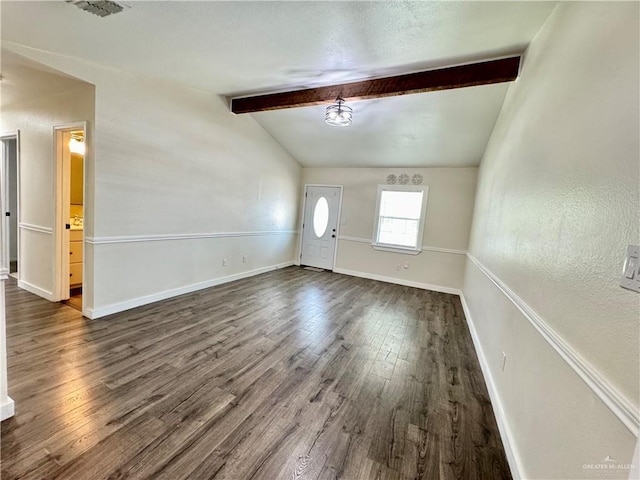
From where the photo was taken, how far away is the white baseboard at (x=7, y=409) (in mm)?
1646

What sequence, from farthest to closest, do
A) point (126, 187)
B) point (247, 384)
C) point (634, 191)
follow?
point (126, 187), point (247, 384), point (634, 191)

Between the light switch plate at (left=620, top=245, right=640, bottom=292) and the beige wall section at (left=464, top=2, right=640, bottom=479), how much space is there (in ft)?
0.08

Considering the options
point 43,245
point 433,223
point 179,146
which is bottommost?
point 43,245

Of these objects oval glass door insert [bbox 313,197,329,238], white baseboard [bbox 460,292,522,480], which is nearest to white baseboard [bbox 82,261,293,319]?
oval glass door insert [bbox 313,197,329,238]

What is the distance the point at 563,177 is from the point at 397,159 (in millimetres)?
4121

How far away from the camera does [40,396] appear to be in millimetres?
1869

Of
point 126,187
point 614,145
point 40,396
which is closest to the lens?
point 614,145

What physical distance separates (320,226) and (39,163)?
4619 millimetres

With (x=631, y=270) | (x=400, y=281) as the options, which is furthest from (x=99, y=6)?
(x=400, y=281)

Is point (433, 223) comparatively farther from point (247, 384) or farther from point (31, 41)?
point (31, 41)

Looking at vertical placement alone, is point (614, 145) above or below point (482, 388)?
above

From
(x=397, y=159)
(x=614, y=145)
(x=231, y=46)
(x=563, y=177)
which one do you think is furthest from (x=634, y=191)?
(x=397, y=159)

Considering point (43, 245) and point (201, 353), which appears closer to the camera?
point (201, 353)

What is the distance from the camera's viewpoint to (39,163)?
3426 mm
